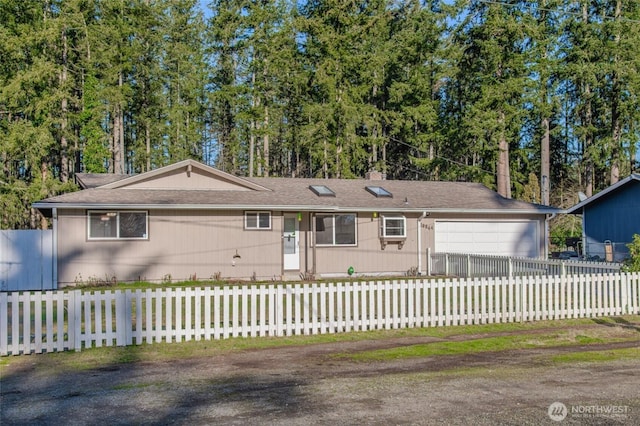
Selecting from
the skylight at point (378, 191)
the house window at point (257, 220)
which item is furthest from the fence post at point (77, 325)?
the skylight at point (378, 191)

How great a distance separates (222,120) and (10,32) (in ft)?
57.1

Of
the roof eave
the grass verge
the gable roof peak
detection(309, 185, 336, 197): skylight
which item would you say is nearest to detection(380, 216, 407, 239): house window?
the roof eave

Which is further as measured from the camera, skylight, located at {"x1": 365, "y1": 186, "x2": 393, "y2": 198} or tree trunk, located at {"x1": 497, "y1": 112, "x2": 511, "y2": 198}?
tree trunk, located at {"x1": 497, "y1": 112, "x2": 511, "y2": 198}

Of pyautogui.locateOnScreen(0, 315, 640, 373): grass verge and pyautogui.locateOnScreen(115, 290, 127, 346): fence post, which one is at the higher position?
pyautogui.locateOnScreen(115, 290, 127, 346): fence post

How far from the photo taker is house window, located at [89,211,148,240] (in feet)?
58.4

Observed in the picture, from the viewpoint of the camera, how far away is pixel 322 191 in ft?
69.8

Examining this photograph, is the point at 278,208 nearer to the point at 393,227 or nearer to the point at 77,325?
the point at 393,227

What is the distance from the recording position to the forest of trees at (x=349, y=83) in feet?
107

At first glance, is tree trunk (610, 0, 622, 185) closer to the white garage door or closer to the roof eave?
the white garage door

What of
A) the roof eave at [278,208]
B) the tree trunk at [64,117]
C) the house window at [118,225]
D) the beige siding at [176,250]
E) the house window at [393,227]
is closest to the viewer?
the roof eave at [278,208]

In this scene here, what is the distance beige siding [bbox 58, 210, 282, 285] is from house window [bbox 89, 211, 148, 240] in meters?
0.18

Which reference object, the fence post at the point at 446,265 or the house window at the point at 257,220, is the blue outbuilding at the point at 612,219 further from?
the house window at the point at 257,220

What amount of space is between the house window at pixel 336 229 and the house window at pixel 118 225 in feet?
18.2

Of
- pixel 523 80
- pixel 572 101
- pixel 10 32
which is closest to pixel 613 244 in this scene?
pixel 523 80
